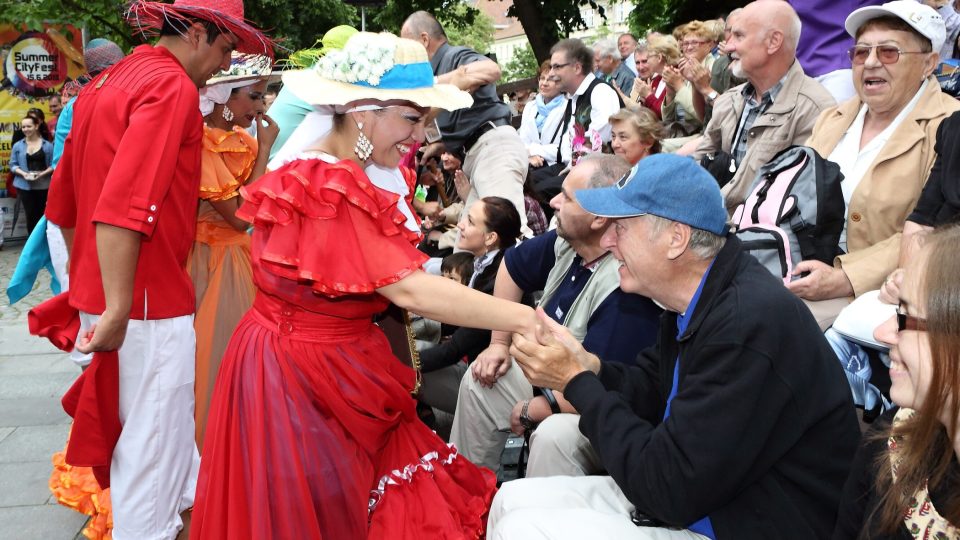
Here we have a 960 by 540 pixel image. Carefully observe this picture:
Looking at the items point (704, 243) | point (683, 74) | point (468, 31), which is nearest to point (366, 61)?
point (704, 243)

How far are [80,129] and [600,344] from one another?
2.22m

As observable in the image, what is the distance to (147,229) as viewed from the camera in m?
3.00

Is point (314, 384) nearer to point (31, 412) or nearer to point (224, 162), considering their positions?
point (224, 162)

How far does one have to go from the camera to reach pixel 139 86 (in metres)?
3.06

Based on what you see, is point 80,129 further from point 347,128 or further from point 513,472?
point 513,472

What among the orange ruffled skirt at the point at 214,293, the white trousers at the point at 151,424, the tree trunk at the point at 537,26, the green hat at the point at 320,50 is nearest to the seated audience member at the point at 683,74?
the green hat at the point at 320,50

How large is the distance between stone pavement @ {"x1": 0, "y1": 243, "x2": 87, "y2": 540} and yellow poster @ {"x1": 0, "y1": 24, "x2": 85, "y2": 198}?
23.2 feet

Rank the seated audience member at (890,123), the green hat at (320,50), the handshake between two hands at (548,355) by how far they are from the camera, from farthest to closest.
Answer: the green hat at (320,50), the seated audience member at (890,123), the handshake between two hands at (548,355)

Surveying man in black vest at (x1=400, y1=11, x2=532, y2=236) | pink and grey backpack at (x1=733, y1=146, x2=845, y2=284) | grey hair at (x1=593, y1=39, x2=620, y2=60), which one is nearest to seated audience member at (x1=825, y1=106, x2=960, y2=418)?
pink and grey backpack at (x1=733, y1=146, x2=845, y2=284)

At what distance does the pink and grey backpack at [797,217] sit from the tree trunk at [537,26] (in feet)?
44.2

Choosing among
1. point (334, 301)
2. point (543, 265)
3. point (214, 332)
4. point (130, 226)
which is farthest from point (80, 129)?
point (543, 265)

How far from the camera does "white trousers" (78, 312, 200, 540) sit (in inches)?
130

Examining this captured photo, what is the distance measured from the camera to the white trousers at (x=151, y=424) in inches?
130

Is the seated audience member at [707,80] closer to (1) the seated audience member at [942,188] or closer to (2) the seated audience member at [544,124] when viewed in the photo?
(2) the seated audience member at [544,124]
